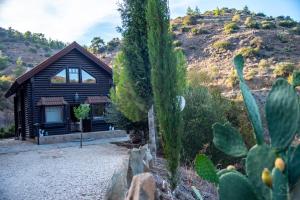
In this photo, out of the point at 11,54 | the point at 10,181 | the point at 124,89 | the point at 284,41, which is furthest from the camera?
the point at 11,54

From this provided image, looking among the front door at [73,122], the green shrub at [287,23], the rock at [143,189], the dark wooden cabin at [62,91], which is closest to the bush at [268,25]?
the green shrub at [287,23]

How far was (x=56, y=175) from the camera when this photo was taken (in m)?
9.63

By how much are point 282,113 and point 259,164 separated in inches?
11.5

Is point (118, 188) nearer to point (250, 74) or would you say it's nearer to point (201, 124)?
point (201, 124)

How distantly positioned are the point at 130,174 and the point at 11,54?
156ft

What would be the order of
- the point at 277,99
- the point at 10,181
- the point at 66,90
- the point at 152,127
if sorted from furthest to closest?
the point at 66,90
the point at 152,127
the point at 10,181
the point at 277,99

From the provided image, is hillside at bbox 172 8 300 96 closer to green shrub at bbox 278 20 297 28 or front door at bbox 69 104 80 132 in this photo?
green shrub at bbox 278 20 297 28

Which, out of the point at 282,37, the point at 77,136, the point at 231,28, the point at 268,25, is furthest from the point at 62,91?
the point at 268,25

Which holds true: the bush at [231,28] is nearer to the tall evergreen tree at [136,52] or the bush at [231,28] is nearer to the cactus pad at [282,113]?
the tall evergreen tree at [136,52]

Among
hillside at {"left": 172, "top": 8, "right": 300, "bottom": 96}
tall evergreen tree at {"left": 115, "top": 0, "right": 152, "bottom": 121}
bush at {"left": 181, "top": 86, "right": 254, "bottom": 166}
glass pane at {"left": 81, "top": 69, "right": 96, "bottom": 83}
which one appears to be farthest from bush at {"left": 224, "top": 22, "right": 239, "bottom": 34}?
tall evergreen tree at {"left": 115, "top": 0, "right": 152, "bottom": 121}

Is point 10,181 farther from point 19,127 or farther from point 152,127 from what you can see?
point 19,127

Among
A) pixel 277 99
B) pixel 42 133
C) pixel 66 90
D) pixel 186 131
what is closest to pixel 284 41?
pixel 66 90

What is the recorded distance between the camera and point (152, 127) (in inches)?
429

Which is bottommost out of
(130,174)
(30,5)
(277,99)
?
(130,174)
